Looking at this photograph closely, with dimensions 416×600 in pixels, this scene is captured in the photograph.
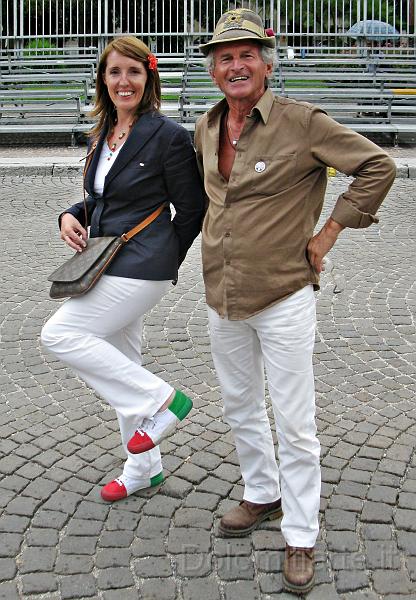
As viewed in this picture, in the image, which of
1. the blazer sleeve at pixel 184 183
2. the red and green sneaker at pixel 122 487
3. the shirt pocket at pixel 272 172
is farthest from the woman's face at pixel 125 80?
the red and green sneaker at pixel 122 487

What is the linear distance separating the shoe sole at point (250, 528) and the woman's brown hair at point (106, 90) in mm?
1820

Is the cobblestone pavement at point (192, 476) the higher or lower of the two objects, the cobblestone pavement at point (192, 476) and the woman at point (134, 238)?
the lower

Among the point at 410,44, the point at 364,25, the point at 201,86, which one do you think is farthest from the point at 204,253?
the point at 410,44

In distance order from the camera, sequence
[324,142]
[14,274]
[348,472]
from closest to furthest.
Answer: [324,142] < [348,472] < [14,274]

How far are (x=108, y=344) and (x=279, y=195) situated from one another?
38.5 inches

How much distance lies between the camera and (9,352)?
5664 millimetres

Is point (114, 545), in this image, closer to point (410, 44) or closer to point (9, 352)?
point (9, 352)

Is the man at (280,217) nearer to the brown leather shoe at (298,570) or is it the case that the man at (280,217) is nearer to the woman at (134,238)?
the brown leather shoe at (298,570)

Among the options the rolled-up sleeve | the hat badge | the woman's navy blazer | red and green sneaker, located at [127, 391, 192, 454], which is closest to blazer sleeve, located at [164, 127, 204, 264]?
the woman's navy blazer

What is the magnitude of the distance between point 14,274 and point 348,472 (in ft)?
14.7

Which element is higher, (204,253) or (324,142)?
(324,142)

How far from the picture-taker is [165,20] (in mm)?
19062

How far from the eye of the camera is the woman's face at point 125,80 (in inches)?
133

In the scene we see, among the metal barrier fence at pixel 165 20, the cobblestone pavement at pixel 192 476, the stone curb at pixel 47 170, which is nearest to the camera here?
the cobblestone pavement at pixel 192 476
